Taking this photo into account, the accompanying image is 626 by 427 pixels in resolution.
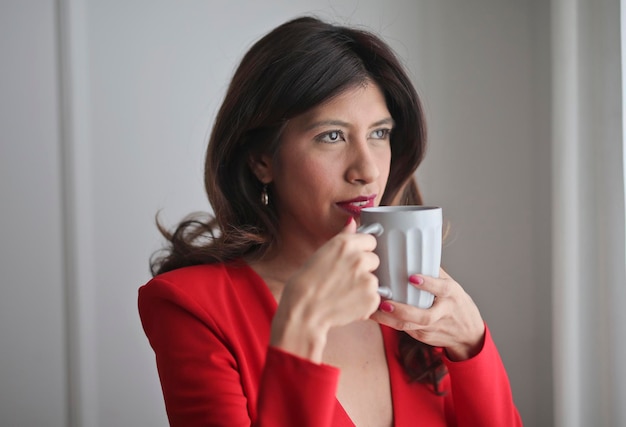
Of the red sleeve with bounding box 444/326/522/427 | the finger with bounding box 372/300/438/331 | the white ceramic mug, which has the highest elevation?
the white ceramic mug

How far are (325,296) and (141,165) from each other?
3.97 feet

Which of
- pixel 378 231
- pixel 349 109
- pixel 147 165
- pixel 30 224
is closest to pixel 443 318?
pixel 378 231

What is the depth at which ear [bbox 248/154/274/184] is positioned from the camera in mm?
1240

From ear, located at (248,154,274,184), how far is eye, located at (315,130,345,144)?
0.14m

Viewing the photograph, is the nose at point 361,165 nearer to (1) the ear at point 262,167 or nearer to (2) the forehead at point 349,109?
(2) the forehead at point 349,109

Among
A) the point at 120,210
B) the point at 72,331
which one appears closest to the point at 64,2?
the point at 120,210

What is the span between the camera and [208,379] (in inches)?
40.6

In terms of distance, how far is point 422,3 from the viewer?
6.11 feet

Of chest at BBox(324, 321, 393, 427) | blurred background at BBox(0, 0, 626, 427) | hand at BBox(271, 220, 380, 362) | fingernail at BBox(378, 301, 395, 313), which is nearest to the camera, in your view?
hand at BBox(271, 220, 380, 362)

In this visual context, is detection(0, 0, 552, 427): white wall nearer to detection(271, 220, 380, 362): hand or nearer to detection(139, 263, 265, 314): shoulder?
detection(139, 263, 265, 314): shoulder

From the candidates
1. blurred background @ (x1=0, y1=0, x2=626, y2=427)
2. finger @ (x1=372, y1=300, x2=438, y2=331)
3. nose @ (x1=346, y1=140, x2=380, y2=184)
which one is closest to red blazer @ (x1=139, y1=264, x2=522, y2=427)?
finger @ (x1=372, y1=300, x2=438, y2=331)

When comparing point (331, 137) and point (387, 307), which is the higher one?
point (331, 137)

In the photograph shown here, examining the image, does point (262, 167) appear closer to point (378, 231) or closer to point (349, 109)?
point (349, 109)

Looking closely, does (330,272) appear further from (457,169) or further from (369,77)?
(457,169)
